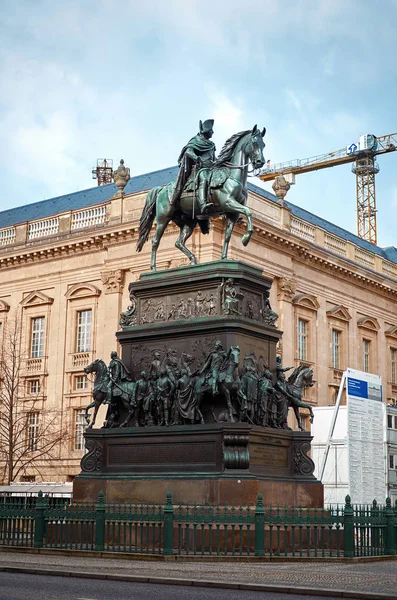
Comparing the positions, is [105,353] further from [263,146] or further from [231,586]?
[231,586]

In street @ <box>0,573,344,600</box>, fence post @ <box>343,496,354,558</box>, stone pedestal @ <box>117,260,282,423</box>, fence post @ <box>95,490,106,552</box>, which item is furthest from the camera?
stone pedestal @ <box>117,260,282,423</box>

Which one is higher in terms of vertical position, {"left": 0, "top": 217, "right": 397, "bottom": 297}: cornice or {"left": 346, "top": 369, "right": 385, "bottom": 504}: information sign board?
{"left": 0, "top": 217, "right": 397, "bottom": 297}: cornice

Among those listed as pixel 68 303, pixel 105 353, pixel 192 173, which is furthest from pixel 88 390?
pixel 192 173

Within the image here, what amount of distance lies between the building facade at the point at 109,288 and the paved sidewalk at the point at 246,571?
3089 centimetres

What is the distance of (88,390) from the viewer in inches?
1964

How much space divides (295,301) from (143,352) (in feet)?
110

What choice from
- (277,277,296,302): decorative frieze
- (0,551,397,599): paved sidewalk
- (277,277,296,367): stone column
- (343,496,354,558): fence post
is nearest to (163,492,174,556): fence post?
(0,551,397,599): paved sidewalk

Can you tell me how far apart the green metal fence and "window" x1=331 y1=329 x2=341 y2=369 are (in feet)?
128

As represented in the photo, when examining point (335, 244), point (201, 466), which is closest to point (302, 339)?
point (335, 244)

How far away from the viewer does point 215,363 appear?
18547mm

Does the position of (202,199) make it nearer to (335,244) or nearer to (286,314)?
(286,314)

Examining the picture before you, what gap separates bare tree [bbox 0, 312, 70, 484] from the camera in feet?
157

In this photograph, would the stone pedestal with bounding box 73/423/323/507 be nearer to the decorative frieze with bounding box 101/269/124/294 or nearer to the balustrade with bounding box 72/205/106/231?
the decorative frieze with bounding box 101/269/124/294

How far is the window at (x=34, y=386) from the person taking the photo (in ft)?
175
